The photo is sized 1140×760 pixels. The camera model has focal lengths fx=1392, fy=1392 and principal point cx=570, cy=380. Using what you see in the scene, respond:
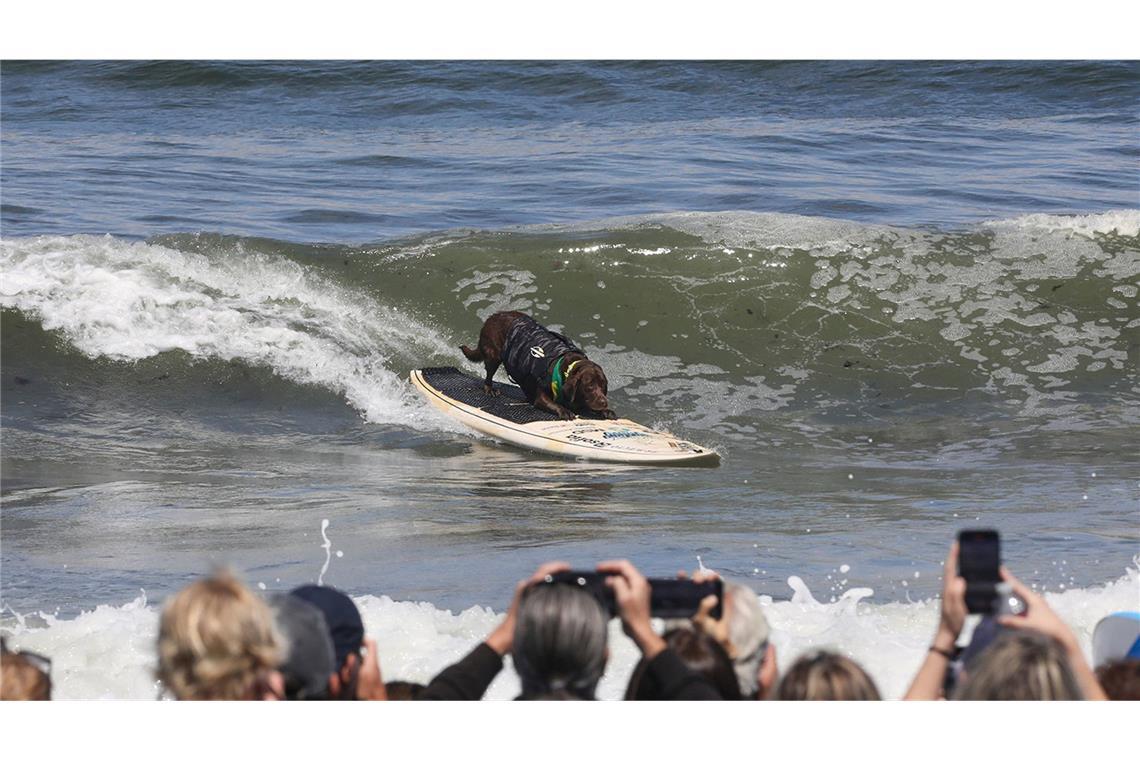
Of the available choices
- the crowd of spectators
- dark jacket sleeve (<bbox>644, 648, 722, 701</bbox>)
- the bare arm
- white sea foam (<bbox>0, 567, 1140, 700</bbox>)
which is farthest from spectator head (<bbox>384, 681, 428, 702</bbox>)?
white sea foam (<bbox>0, 567, 1140, 700</bbox>)

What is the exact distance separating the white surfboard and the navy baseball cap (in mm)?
6541

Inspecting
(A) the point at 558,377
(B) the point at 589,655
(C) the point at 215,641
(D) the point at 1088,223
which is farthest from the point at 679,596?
(D) the point at 1088,223

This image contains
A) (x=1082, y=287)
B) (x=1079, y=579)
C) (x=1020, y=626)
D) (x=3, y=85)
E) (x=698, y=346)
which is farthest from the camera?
(x=3, y=85)

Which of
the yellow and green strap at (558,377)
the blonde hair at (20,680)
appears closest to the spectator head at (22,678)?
the blonde hair at (20,680)

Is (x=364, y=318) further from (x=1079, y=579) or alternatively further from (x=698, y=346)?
(x=1079, y=579)

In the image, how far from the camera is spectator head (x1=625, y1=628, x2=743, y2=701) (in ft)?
10.1

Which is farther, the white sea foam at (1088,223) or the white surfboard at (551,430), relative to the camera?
the white sea foam at (1088,223)

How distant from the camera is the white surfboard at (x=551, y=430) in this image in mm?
9711

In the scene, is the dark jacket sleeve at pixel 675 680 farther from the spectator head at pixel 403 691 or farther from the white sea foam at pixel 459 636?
the white sea foam at pixel 459 636

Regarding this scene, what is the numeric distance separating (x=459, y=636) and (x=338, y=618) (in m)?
2.44

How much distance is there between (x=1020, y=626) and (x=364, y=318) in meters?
12.4

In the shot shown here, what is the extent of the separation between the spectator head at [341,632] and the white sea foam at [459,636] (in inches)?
65.8

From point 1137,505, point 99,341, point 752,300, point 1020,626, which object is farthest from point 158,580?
point 752,300

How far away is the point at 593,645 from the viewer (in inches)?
113
